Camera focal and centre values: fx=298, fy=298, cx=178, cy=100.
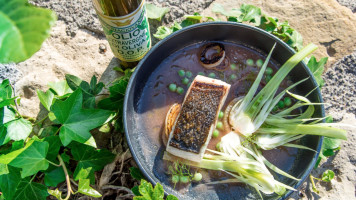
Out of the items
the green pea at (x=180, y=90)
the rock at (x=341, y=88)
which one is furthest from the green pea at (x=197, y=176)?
the rock at (x=341, y=88)

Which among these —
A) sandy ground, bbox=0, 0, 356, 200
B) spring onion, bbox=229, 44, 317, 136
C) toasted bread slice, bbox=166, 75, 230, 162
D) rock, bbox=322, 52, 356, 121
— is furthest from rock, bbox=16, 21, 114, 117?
rock, bbox=322, 52, 356, 121

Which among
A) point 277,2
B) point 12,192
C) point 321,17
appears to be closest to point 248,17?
point 277,2

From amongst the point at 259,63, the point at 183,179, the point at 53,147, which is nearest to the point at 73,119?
the point at 53,147

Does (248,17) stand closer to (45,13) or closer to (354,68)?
(354,68)

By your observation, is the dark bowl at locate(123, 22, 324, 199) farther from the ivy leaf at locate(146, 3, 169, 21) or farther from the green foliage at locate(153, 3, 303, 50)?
the ivy leaf at locate(146, 3, 169, 21)

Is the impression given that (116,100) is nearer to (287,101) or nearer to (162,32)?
(162,32)
